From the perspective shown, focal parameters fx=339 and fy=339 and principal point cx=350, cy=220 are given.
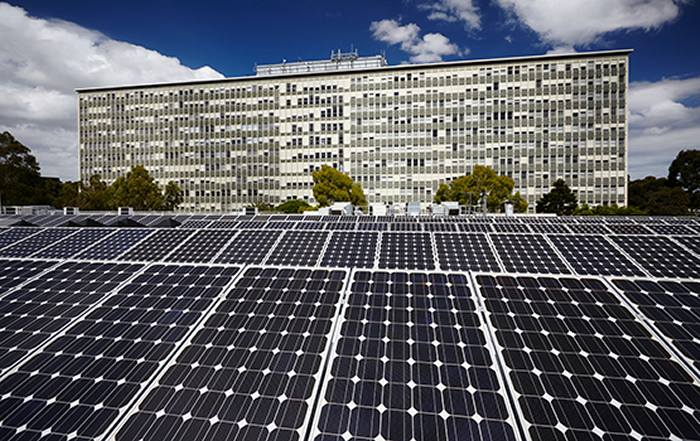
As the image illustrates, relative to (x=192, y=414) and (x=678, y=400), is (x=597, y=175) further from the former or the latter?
(x=192, y=414)

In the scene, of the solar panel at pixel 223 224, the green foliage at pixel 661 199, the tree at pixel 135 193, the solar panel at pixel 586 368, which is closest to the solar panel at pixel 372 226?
the solar panel at pixel 223 224

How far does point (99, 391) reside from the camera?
734cm

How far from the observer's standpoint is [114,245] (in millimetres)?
18281

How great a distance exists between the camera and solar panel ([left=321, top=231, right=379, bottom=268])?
53.7 ft

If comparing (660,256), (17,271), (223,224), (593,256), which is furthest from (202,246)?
(660,256)

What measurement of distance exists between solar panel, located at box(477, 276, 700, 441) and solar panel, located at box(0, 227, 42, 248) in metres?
27.2

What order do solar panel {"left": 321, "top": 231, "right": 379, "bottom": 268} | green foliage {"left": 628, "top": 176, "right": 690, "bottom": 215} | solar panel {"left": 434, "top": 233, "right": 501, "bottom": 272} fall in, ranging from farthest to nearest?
green foliage {"left": 628, "top": 176, "right": 690, "bottom": 215} < solar panel {"left": 321, "top": 231, "right": 379, "bottom": 268} < solar panel {"left": 434, "top": 233, "right": 501, "bottom": 272}

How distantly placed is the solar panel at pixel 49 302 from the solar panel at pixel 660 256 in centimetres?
2150

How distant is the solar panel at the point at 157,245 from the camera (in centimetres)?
1618

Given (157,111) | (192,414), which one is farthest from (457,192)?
(157,111)

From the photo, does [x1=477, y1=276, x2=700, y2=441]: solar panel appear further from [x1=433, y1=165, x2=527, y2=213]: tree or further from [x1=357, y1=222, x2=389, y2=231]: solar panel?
[x1=433, y1=165, x2=527, y2=213]: tree

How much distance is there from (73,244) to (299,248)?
1296 centimetres

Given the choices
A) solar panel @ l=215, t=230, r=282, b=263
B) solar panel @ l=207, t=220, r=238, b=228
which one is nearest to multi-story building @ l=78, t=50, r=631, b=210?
solar panel @ l=207, t=220, r=238, b=228

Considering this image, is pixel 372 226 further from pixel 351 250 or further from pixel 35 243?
pixel 35 243
